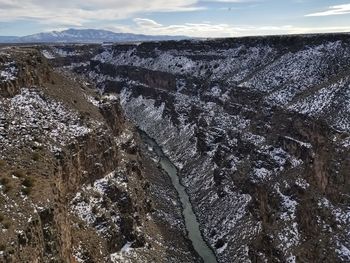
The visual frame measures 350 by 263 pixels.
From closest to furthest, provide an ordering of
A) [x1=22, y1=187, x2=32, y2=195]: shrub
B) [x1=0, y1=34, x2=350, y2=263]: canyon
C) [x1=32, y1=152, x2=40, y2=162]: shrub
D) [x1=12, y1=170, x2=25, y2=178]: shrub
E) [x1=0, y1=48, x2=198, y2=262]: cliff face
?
[x1=0, y1=48, x2=198, y2=262]: cliff face, [x1=22, y1=187, x2=32, y2=195]: shrub, [x1=12, y1=170, x2=25, y2=178]: shrub, [x1=0, y1=34, x2=350, y2=263]: canyon, [x1=32, y1=152, x2=40, y2=162]: shrub

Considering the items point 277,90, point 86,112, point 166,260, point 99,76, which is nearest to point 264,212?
point 166,260

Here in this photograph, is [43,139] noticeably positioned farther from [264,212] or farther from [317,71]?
[317,71]

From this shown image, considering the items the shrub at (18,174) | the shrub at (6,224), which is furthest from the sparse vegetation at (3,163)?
the shrub at (6,224)

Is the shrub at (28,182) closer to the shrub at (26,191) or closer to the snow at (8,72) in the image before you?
the shrub at (26,191)

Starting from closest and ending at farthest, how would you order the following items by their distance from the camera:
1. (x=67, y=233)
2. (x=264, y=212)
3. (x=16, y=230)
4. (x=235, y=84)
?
(x=16, y=230) → (x=67, y=233) → (x=264, y=212) → (x=235, y=84)

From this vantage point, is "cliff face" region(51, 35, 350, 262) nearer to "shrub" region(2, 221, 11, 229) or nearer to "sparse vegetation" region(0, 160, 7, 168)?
"sparse vegetation" region(0, 160, 7, 168)

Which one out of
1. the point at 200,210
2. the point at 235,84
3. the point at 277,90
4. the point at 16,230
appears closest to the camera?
the point at 16,230

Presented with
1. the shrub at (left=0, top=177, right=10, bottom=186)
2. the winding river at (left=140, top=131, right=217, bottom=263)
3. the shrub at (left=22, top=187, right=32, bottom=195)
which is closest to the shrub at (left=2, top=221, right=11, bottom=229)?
the shrub at (left=22, top=187, right=32, bottom=195)
